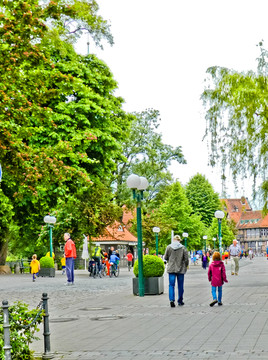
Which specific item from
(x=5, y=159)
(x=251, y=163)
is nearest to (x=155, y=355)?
(x=5, y=159)

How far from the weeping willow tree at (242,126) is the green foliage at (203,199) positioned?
85.0 meters

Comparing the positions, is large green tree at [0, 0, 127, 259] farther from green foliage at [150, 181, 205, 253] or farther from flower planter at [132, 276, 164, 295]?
green foliage at [150, 181, 205, 253]

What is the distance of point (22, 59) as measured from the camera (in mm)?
15539

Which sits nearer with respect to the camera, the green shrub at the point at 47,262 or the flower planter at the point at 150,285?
the flower planter at the point at 150,285

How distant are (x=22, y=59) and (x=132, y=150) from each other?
4649cm

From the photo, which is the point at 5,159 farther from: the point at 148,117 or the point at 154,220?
the point at 148,117

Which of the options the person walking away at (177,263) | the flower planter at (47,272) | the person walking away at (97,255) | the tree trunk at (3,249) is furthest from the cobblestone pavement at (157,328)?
the tree trunk at (3,249)

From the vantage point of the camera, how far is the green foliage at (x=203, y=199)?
107 m

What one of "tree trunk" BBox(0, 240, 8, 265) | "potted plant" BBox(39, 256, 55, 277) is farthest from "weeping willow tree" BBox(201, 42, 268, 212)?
"tree trunk" BBox(0, 240, 8, 265)

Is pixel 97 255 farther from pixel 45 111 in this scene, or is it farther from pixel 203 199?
pixel 203 199

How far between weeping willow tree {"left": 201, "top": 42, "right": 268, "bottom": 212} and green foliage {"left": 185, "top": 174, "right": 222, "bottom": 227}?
85.0 metres

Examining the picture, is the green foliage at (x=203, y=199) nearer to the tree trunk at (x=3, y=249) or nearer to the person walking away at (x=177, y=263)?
the tree trunk at (x=3, y=249)

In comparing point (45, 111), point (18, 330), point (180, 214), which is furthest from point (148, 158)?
point (18, 330)

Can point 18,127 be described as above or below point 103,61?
below
